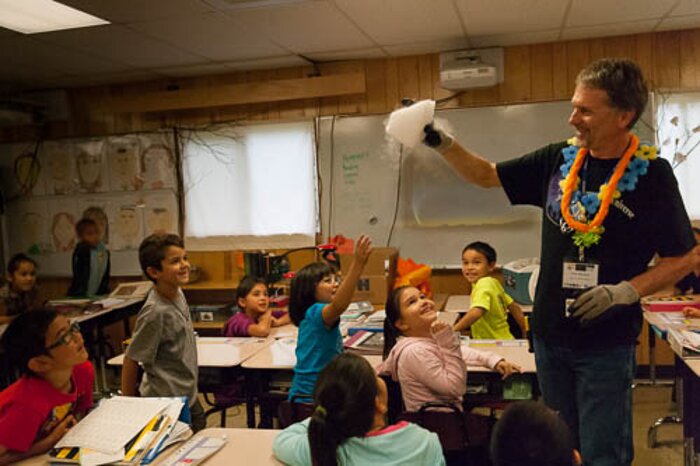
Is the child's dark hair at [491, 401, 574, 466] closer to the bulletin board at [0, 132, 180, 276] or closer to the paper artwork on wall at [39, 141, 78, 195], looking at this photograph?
the bulletin board at [0, 132, 180, 276]

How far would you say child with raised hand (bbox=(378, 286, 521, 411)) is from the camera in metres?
2.15

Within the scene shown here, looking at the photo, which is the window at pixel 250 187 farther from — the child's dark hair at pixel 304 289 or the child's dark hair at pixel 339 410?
the child's dark hair at pixel 339 410

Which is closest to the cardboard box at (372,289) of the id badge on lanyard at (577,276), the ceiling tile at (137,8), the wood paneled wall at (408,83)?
the wood paneled wall at (408,83)

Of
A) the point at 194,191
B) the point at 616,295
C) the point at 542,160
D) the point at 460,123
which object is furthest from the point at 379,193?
the point at 616,295

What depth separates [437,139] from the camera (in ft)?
6.15

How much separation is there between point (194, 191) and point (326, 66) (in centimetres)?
163

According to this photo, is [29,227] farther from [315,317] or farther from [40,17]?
[315,317]

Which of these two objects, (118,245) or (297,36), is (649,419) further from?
(118,245)

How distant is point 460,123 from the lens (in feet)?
15.7

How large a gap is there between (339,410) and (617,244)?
2.76 feet

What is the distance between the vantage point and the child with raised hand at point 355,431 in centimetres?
145

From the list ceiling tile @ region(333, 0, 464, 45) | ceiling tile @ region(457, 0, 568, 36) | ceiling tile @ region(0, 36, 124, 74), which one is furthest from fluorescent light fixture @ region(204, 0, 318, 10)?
ceiling tile @ region(0, 36, 124, 74)

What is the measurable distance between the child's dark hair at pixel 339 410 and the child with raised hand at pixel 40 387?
2.88ft

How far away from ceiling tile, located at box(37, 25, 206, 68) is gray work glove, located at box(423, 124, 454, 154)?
2.68m
